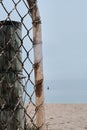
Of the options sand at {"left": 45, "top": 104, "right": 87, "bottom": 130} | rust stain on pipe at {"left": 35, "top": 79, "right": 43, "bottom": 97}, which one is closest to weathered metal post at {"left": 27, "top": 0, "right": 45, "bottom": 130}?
rust stain on pipe at {"left": 35, "top": 79, "right": 43, "bottom": 97}

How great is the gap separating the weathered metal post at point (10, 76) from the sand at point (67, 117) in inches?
211

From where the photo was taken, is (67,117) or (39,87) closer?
(39,87)

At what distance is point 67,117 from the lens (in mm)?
11648

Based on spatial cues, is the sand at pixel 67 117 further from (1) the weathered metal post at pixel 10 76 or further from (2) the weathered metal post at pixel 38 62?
(1) the weathered metal post at pixel 10 76

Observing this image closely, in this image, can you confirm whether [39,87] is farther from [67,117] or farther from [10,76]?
[67,117]

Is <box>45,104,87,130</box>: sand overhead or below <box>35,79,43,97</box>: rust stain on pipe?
below

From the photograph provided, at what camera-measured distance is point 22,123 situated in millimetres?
3396

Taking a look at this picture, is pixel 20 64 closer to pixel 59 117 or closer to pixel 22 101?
pixel 22 101

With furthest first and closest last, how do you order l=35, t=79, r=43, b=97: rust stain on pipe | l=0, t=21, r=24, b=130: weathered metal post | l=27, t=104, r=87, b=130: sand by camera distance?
l=27, t=104, r=87, b=130: sand, l=35, t=79, r=43, b=97: rust stain on pipe, l=0, t=21, r=24, b=130: weathered metal post

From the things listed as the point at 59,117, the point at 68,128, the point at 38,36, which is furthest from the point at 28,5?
the point at 59,117

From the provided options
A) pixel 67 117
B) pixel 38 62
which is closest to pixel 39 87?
pixel 38 62

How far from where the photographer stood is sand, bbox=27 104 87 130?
31.3 feet

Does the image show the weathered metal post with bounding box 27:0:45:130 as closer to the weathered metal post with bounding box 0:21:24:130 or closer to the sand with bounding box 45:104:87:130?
the weathered metal post with bounding box 0:21:24:130

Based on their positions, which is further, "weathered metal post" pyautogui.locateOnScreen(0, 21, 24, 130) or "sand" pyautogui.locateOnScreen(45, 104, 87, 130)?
"sand" pyautogui.locateOnScreen(45, 104, 87, 130)
